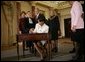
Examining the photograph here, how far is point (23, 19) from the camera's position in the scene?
17.8ft

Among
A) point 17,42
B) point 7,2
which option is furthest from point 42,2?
point 17,42

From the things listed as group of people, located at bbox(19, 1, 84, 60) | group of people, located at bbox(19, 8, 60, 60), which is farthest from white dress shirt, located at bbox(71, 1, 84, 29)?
group of people, located at bbox(19, 8, 60, 60)

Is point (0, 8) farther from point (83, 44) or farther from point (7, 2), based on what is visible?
point (83, 44)

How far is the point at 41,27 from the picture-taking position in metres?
5.52

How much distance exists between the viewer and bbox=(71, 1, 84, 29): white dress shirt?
505 centimetres

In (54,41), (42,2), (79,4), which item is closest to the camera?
(42,2)

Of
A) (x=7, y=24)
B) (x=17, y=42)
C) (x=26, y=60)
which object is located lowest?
(x=26, y=60)

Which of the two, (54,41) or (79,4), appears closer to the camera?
(79,4)

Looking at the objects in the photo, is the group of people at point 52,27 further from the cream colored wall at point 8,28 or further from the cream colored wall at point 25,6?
the cream colored wall at point 8,28

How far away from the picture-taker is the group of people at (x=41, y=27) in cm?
526

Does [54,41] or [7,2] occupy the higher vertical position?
[7,2]

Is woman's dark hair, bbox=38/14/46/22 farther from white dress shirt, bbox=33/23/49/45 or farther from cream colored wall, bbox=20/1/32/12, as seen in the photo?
cream colored wall, bbox=20/1/32/12

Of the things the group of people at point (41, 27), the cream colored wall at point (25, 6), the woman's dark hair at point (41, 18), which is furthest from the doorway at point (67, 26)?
the cream colored wall at point (25, 6)

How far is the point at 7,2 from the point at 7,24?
0.37 metres
